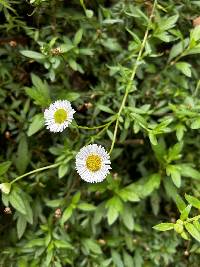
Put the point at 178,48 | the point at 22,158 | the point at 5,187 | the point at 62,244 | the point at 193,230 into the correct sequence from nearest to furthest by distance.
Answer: the point at 193,230
the point at 5,187
the point at 62,244
the point at 22,158
the point at 178,48

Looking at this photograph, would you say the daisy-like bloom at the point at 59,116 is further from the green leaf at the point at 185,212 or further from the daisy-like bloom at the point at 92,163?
the green leaf at the point at 185,212

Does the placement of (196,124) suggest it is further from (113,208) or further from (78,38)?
(78,38)

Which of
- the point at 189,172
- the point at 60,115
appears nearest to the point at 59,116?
the point at 60,115

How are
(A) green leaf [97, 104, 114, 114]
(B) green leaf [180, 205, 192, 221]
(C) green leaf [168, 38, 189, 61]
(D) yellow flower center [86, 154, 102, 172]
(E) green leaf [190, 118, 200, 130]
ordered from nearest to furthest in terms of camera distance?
(B) green leaf [180, 205, 192, 221] → (D) yellow flower center [86, 154, 102, 172] → (E) green leaf [190, 118, 200, 130] → (A) green leaf [97, 104, 114, 114] → (C) green leaf [168, 38, 189, 61]

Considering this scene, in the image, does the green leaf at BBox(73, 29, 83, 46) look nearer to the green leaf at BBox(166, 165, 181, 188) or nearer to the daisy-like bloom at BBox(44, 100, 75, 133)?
the daisy-like bloom at BBox(44, 100, 75, 133)

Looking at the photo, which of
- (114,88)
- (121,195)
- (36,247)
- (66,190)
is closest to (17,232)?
(36,247)

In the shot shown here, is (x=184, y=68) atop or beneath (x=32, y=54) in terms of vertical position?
beneath

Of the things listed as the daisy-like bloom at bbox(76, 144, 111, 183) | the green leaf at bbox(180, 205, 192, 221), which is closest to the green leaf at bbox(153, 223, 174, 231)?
the green leaf at bbox(180, 205, 192, 221)

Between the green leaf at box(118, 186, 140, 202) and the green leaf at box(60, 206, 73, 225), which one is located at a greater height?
the green leaf at box(60, 206, 73, 225)
